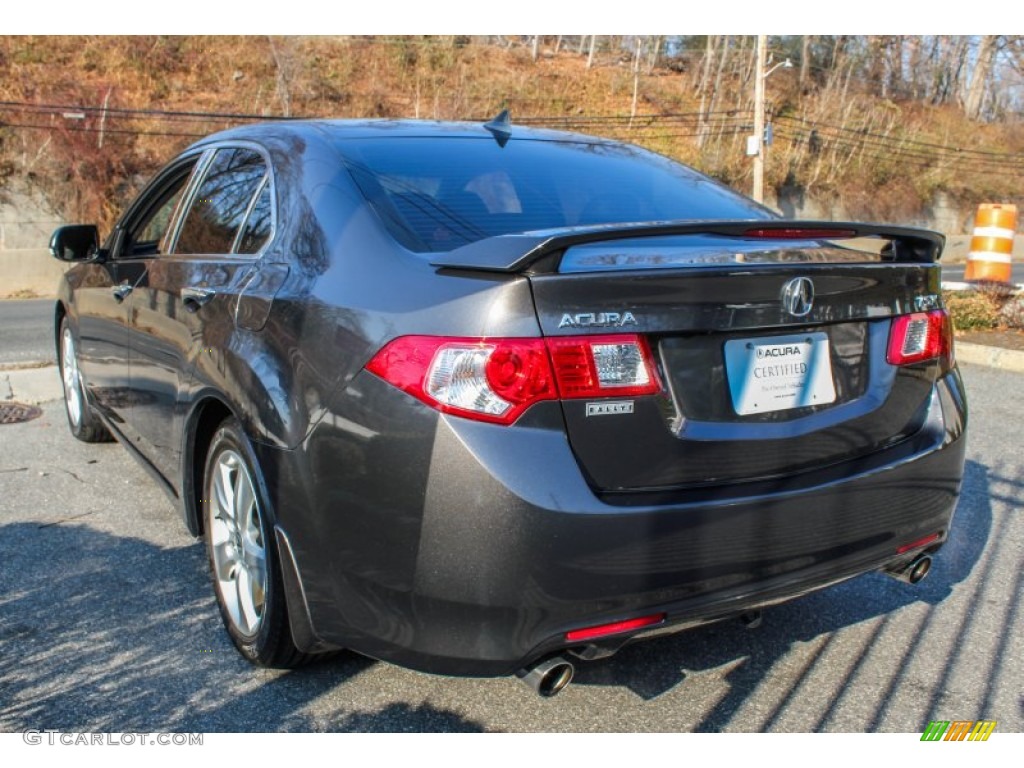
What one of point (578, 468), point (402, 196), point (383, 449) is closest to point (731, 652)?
point (578, 468)

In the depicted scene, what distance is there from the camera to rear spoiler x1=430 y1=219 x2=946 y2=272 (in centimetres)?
211

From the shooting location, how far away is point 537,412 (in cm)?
206

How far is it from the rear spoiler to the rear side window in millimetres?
1042

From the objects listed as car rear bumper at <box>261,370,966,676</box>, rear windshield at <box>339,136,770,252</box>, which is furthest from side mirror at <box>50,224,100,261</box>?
car rear bumper at <box>261,370,966,676</box>

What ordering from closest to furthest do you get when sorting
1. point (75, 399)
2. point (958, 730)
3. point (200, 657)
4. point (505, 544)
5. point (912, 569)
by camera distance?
point (505, 544), point (958, 730), point (912, 569), point (200, 657), point (75, 399)

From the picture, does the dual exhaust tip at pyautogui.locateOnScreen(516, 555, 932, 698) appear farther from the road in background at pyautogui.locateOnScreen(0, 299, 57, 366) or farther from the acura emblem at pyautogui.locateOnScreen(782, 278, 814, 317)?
the road in background at pyautogui.locateOnScreen(0, 299, 57, 366)

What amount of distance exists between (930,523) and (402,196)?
71.6 inches

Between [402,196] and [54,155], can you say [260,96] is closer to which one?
[54,155]

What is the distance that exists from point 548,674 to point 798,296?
3.67ft

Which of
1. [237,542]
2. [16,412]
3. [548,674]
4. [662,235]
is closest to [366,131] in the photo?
[662,235]

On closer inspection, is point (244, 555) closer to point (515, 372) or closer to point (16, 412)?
point (515, 372)

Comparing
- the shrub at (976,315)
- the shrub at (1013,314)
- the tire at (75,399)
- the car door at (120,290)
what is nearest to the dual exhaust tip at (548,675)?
the car door at (120,290)

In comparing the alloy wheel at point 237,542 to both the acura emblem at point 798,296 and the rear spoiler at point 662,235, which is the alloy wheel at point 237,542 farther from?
the acura emblem at point 798,296

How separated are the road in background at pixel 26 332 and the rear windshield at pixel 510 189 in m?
5.68
